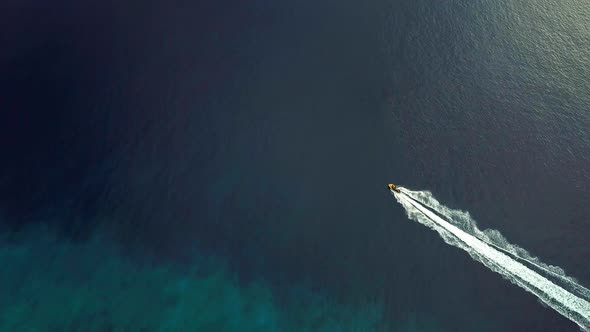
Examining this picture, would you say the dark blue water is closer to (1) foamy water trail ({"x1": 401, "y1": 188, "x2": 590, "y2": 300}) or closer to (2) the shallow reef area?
(1) foamy water trail ({"x1": 401, "y1": 188, "x2": 590, "y2": 300})

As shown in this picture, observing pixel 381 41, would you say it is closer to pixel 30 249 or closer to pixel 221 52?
pixel 221 52

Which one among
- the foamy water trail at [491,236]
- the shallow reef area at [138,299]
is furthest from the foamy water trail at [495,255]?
the shallow reef area at [138,299]

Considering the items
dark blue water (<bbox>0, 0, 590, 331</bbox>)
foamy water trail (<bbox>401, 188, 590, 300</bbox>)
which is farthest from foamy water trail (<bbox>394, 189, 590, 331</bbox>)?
dark blue water (<bbox>0, 0, 590, 331</bbox>)

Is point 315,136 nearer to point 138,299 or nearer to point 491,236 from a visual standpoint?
point 491,236

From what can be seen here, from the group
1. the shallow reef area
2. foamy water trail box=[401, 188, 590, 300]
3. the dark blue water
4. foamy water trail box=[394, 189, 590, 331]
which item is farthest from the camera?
the dark blue water

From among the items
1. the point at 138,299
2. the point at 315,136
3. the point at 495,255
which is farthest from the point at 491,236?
the point at 138,299
